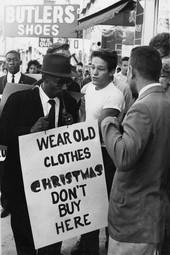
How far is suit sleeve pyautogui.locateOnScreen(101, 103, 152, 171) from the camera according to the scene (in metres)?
2.34

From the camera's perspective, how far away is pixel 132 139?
2336 millimetres

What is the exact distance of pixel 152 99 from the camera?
244cm

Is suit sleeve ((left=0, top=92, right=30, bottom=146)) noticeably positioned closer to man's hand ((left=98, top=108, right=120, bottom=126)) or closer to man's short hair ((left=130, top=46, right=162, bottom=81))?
man's hand ((left=98, top=108, right=120, bottom=126))

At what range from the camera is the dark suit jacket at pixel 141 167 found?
2.36 m

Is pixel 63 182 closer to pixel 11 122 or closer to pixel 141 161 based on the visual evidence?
pixel 11 122

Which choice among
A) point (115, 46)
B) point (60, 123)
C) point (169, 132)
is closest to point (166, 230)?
point (169, 132)

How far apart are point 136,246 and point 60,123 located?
1.18m

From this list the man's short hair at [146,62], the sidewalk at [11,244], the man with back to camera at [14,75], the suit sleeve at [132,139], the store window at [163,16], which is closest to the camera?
the suit sleeve at [132,139]

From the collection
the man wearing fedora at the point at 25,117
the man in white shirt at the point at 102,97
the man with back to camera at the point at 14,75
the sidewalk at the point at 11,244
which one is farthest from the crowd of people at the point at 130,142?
the man with back to camera at the point at 14,75

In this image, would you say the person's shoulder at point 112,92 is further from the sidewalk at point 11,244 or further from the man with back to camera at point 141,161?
the sidewalk at point 11,244

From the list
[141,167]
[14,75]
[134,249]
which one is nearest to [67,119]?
[141,167]

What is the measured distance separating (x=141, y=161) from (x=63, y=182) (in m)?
0.82

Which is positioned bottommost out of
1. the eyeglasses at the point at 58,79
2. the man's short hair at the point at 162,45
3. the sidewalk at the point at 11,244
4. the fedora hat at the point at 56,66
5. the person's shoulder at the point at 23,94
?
the sidewalk at the point at 11,244

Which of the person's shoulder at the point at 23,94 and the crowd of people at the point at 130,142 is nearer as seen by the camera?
the crowd of people at the point at 130,142
